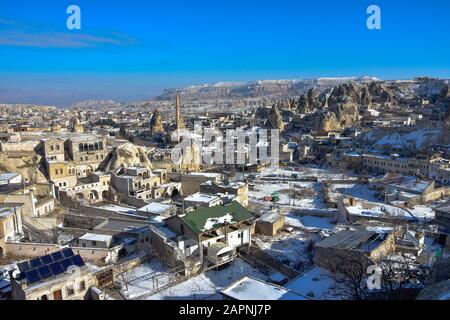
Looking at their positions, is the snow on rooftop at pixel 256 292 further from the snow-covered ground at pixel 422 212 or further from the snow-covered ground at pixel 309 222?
the snow-covered ground at pixel 422 212

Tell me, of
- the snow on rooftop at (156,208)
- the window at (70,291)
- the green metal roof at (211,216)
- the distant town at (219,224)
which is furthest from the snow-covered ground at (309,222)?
the window at (70,291)

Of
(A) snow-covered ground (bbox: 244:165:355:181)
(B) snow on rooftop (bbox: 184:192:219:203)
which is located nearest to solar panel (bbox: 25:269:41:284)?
(B) snow on rooftop (bbox: 184:192:219:203)

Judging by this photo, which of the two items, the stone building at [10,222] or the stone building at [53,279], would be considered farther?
the stone building at [10,222]

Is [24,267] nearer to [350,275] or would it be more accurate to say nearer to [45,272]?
[45,272]

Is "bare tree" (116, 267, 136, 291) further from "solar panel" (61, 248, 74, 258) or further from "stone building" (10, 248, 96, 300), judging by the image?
"solar panel" (61, 248, 74, 258)

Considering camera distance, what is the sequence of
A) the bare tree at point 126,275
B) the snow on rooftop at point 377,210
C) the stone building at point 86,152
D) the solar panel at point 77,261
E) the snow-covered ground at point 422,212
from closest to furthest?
the solar panel at point 77,261, the bare tree at point 126,275, the snow on rooftop at point 377,210, the snow-covered ground at point 422,212, the stone building at point 86,152
